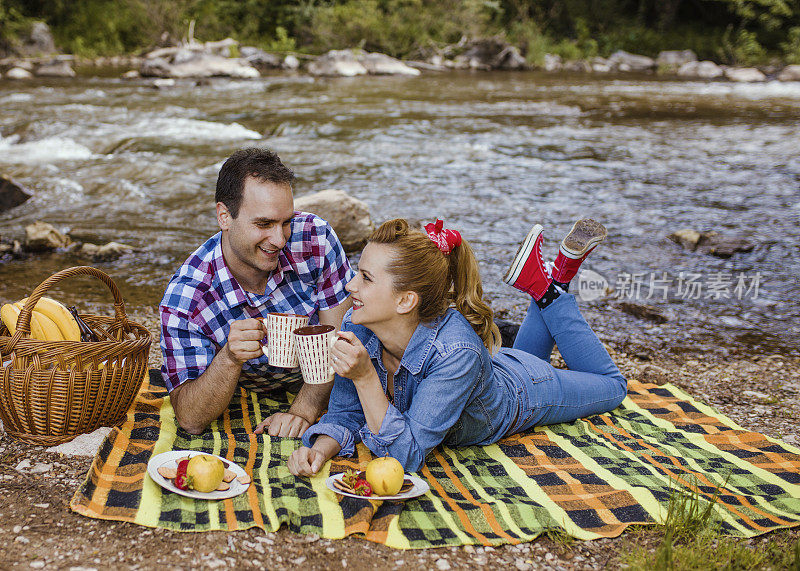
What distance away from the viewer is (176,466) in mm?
3014

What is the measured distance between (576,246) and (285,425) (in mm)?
1927

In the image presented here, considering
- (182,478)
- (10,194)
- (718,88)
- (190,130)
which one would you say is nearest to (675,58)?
(718,88)

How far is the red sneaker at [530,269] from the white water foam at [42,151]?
894 cm

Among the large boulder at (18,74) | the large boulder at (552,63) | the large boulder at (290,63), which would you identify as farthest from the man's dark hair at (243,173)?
the large boulder at (552,63)

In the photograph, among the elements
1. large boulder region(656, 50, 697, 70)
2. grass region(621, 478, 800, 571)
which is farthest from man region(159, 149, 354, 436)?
large boulder region(656, 50, 697, 70)

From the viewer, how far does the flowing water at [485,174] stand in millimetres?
6191

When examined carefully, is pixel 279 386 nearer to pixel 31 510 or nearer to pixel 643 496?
pixel 31 510

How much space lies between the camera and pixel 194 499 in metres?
2.87

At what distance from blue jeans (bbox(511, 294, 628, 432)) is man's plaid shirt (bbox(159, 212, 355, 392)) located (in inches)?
47.0

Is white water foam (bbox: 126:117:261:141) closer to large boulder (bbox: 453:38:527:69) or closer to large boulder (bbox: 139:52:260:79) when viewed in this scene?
large boulder (bbox: 139:52:260:79)

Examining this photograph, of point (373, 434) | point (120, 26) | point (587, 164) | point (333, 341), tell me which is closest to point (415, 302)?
point (333, 341)

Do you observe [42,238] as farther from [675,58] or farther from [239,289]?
[675,58]

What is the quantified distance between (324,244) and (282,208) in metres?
0.47

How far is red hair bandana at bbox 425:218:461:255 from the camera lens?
3.06 meters
